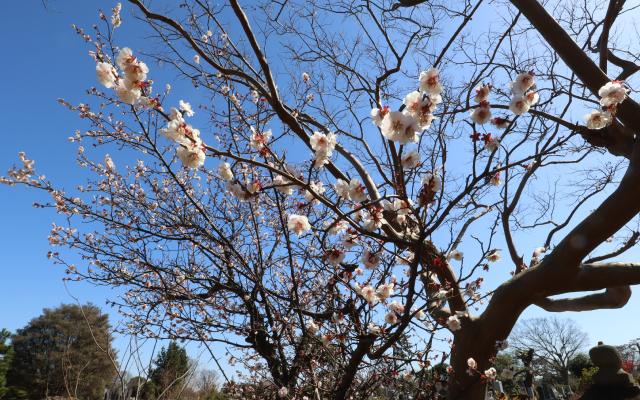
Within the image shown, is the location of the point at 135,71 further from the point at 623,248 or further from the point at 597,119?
the point at 623,248

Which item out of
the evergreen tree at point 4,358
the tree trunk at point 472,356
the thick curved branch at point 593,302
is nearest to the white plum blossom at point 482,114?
the tree trunk at point 472,356

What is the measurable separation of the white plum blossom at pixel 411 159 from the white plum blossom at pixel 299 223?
0.68 meters

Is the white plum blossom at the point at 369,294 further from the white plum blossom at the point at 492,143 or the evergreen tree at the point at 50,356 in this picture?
the evergreen tree at the point at 50,356

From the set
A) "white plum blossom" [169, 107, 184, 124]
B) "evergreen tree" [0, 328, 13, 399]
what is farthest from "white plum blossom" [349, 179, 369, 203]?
"evergreen tree" [0, 328, 13, 399]

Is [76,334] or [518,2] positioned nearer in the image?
[518,2]

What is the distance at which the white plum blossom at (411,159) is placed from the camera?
185 centimetres

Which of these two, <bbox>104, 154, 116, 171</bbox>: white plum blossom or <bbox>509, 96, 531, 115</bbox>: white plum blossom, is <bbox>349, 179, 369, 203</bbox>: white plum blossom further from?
<bbox>104, 154, 116, 171</bbox>: white plum blossom

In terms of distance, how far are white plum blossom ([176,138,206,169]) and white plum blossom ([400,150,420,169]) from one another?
1.12 m

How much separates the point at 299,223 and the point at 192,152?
67cm

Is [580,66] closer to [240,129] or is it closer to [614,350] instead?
[240,129]

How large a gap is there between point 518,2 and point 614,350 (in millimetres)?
6314

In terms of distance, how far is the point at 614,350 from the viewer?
19.1 feet

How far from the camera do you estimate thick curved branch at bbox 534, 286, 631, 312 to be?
4.43 metres

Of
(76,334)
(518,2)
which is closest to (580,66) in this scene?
(518,2)
